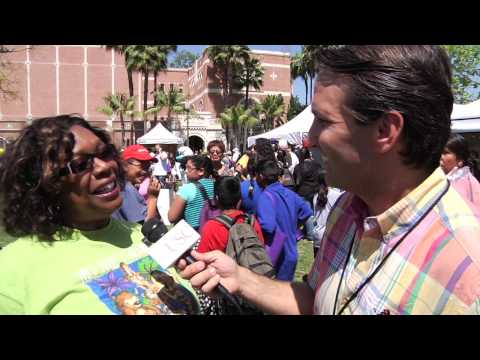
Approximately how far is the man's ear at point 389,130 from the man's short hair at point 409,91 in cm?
2

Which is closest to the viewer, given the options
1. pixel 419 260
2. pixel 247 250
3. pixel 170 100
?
pixel 419 260

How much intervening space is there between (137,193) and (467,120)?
25.2 feet

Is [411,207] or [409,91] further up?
[409,91]

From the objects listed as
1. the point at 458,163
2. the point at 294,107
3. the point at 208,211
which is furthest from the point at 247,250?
the point at 294,107

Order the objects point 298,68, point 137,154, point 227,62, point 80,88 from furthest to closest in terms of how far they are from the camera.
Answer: point 298,68
point 80,88
point 227,62
point 137,154

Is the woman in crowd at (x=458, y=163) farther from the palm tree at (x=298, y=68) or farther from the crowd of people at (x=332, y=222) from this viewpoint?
the palm tree at (x=298, y=68)

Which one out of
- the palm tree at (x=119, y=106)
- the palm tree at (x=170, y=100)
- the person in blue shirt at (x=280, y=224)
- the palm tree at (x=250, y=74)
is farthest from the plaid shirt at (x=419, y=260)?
the palm tree at (x=250, y=74)

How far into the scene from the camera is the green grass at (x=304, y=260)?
6676mm

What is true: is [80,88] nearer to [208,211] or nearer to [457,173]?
[208,211]

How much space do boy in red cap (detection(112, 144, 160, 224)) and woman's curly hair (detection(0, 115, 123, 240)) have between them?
2.19ft

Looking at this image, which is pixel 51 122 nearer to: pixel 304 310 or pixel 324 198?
pixel 304 310

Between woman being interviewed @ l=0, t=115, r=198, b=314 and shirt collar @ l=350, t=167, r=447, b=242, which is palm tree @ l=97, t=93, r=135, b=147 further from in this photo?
shirt collar @ l=350, t=167, r=447, b=242

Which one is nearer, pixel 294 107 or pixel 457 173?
pixel 457 173

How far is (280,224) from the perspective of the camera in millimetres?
4477
